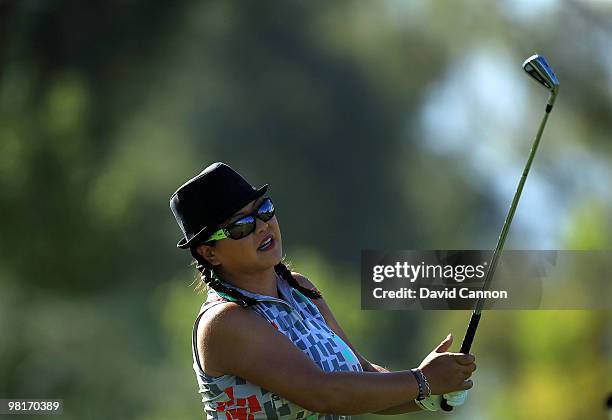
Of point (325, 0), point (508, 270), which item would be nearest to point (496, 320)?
point (508, 270)

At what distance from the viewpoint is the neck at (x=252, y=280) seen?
5.25 ft

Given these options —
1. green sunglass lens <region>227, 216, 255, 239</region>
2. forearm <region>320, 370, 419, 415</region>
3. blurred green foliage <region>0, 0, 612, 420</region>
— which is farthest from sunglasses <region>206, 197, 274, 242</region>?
blurred green foliage <region>0, 0, 612, 420</region>

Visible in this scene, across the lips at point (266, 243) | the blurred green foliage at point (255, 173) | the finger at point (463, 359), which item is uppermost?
the blurred green foliage at point (255, 173)

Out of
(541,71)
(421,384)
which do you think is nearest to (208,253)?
(421,384)

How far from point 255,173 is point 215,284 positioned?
3.67 metres

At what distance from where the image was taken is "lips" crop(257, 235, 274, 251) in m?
1.60

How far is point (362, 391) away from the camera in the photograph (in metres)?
1.47

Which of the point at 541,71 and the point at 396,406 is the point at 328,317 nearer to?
the point at 396,406

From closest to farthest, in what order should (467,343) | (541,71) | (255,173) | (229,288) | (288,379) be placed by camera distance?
1. (288,379)
2. (229,288)
3. (467,343)
4. (541,71)
5. (255,173)

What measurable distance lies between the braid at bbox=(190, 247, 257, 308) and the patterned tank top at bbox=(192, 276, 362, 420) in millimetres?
10

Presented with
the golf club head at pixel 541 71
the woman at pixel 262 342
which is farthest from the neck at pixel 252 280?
the golf club head at pixel 541 71

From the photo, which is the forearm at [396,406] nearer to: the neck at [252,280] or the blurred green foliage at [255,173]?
the neck at [252,280]

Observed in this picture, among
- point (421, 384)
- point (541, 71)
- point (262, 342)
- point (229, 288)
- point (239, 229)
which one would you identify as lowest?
point (421, 384)

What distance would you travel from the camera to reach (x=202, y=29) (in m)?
5.34
